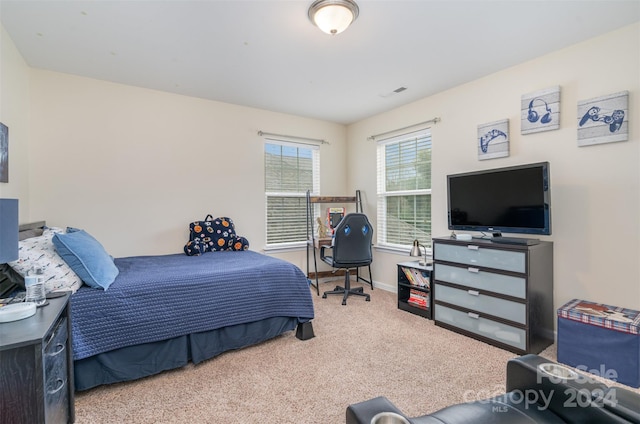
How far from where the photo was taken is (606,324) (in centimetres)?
201

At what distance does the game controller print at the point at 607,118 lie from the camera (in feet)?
7.36

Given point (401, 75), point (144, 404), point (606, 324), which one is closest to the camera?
point (144, 404)

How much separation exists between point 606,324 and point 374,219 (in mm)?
2715

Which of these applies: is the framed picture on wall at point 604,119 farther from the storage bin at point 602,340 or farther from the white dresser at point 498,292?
the storage bin at point 602,340

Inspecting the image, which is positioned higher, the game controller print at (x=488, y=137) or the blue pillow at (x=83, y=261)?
the game controller print at (x=488, y=137)

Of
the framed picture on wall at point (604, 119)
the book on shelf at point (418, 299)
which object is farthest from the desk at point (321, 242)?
the framed picture on wall at point (604, 119)

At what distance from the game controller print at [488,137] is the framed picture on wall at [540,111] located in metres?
0.19

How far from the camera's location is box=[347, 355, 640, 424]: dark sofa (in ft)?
3.30

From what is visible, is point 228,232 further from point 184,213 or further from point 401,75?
point 401,75

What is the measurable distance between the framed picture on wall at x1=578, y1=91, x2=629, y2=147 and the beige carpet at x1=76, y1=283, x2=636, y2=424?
1699 mm

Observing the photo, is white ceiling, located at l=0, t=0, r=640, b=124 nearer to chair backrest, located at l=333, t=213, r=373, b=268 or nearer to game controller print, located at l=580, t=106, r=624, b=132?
game controller print, located at l=580, t=106, r=624, b=132

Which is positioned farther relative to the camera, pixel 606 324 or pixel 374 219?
pixel 374 219

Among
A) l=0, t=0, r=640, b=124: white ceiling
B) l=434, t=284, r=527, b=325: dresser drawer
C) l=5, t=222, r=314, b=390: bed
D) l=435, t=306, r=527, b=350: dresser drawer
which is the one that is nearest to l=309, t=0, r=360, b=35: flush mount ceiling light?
l=0, t=0, r=640, b=124: white ceiling

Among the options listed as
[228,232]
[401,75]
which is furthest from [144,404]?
[401,75]
